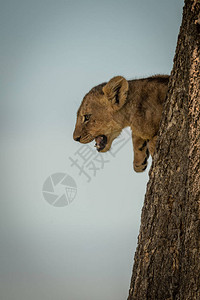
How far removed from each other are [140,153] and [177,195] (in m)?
1.18

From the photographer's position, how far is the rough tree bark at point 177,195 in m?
1.99

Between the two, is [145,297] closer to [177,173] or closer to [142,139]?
[177,173]

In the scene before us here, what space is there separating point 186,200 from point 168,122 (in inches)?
18.3

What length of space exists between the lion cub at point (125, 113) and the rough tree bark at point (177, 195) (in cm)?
63

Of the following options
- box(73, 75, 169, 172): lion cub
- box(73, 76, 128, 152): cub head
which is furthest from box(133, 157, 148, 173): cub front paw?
box(73, 76, 128, 152): cub head

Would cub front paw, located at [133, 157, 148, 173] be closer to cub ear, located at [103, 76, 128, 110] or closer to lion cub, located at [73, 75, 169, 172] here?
lion cub, located at [73, 75, 169, 172]

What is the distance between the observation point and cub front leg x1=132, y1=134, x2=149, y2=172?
3225 millimetres

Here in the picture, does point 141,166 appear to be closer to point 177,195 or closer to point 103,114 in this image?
point 103,114

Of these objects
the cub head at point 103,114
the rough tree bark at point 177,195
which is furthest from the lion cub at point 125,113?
the rough tree bark at point 177,195

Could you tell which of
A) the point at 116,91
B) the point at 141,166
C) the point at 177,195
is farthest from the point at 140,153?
the point at 177,195

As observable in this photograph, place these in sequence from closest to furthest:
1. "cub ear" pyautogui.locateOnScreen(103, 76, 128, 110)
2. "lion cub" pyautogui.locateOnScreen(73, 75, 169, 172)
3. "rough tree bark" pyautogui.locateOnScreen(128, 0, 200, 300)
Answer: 1. "rough tree bark" pyautogui.locateOnScreen(128, 0, 200, 300)
2. "lion cub" pyautogui.locateOnScreen(73, 75, 169, 172)
3. "cub ear" pyautogui.locateOnScreen(103, 76, 128, 110)

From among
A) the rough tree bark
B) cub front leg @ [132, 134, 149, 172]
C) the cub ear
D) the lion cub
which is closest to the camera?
the rough tree bark

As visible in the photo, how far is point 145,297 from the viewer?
6.93 feet

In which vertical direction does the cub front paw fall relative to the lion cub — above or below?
below
